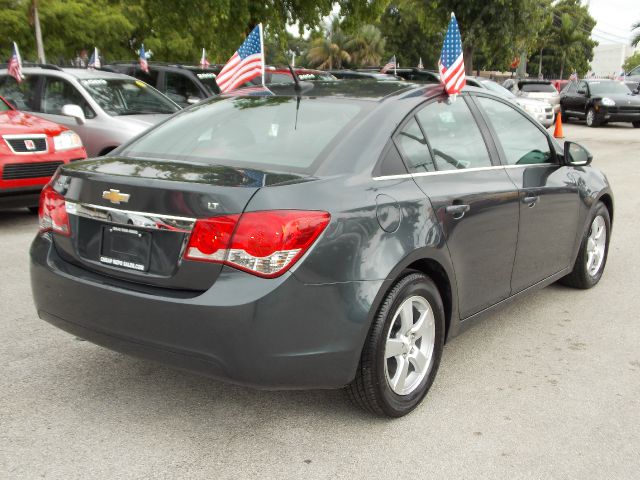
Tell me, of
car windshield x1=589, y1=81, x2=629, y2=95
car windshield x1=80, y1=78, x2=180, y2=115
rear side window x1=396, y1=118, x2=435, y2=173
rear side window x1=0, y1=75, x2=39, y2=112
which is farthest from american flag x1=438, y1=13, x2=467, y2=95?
car windshield x1=589, y1=81, x2=629, y2=95

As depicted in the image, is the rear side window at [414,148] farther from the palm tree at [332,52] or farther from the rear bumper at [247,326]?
the palm tree at [332,52]

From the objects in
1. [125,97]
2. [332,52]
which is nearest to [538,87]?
[125,97]

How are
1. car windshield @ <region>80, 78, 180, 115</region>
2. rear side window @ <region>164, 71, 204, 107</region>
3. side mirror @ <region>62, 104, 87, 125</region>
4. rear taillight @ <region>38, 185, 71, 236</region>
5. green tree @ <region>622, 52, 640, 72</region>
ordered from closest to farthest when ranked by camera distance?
rear taillight @ <region>38, 185, 71, 236</region> → side mirror @ <region>62, 104, 87, 125</region> → car windshield @ <region>80, 78, 180, 115</region> → rear side window @ <region>164, 71, 204, 107</region> → green tree @ <region>622, 52, 640, 72</region>

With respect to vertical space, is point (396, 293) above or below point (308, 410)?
above

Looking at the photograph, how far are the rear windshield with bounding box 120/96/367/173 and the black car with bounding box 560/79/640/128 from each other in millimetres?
22023

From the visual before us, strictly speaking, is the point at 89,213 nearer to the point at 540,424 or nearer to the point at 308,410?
the point at 308,410

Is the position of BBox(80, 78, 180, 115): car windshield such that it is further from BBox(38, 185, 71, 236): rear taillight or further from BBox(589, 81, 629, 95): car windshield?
BBox(589, 81, 629, 95): car windshield

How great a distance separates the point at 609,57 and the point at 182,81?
118 m

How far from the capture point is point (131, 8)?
984 inches

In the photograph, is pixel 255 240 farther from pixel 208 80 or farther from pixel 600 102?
pixel 600 102

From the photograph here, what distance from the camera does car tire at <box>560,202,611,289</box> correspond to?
17.8 ft

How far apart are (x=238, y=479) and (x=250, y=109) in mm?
2002

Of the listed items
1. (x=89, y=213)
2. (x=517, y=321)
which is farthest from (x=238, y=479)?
(x=517, y=321)

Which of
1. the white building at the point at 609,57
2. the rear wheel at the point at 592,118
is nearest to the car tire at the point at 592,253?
the rear wheel at the point at 592,118
